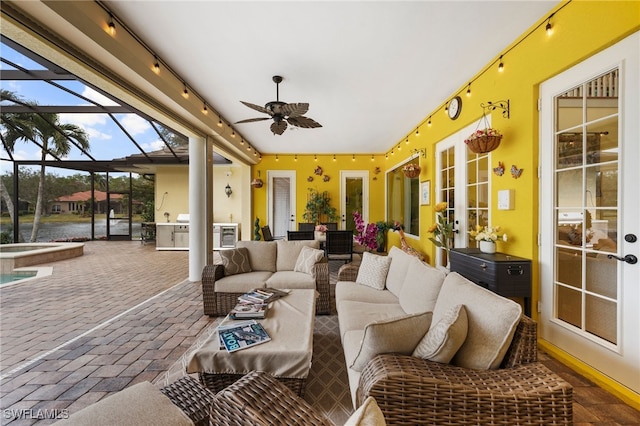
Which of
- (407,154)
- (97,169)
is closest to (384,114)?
(407,154)

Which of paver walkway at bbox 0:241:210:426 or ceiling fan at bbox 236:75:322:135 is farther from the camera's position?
ceiling fan at bbox 236:75:322:135

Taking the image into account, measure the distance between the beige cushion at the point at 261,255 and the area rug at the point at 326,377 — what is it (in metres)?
0.99

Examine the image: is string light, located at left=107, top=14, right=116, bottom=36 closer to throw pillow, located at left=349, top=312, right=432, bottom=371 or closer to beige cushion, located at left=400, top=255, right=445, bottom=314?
throw pillow, located at left=349, top=312, right=432, bottom=371

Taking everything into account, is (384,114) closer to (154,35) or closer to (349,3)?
(349,3)

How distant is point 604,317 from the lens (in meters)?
1.93

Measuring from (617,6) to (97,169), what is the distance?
40.9ft

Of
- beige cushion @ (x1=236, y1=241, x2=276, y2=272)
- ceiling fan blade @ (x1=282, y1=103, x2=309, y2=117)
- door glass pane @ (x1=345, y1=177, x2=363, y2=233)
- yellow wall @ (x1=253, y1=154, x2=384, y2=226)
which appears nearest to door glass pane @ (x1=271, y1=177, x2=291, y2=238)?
yellow wall @ (x1=253, y1=154, x2=384, y2=226)

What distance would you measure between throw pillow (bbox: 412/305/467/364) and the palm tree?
30.1ft

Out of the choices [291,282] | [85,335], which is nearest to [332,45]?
[291,282]

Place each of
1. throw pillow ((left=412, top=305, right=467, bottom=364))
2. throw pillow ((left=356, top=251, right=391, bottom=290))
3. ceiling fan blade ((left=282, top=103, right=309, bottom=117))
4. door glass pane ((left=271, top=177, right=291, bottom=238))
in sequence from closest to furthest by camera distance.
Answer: throw pillow ((left=412, top=305, right=467, bottom=364)) → throw pillow ((left=356, top=251, right=391, bottom=290)) → ceiling fan blade ((left=282, top=103, right=309, bottom=117)) → door glass pane ((left=271, top=177, right=291, bottom=238))

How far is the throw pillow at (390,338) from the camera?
1.26m

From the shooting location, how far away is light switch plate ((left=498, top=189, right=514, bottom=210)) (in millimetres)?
2680

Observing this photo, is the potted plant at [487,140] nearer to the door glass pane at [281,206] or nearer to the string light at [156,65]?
the string light at [156,65]

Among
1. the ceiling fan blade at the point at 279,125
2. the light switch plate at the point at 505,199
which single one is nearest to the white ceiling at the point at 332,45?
the ceiling fan blade at the point at 279,125
